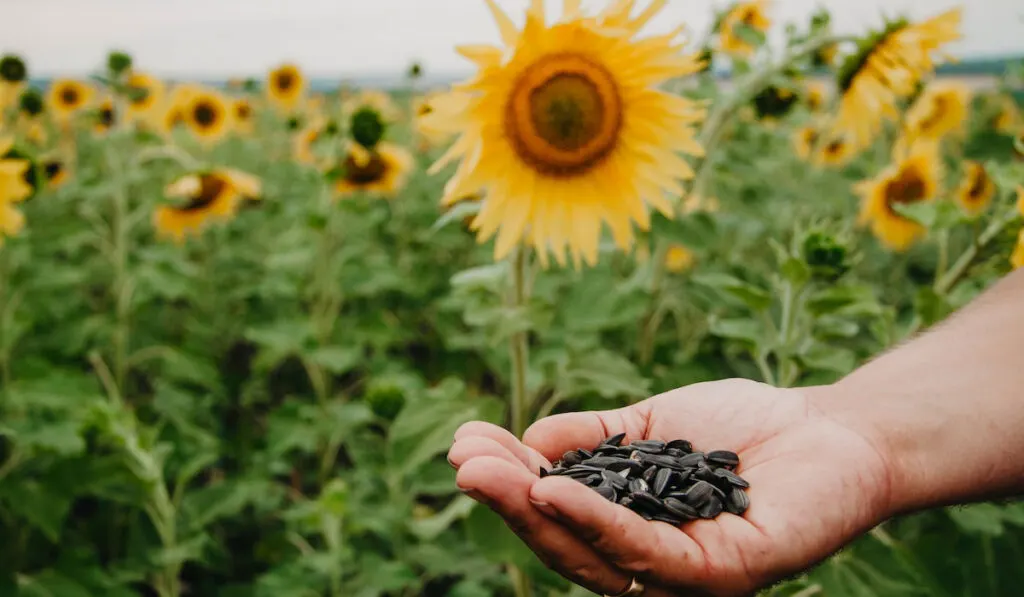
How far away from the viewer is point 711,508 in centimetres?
138

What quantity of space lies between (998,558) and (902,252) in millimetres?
2160

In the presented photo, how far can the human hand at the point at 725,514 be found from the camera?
3.79 feet

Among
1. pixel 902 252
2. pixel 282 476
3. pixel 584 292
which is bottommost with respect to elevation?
pixel 282 476

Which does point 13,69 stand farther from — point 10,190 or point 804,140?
point 804,140

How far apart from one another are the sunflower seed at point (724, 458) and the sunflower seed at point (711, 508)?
13cm

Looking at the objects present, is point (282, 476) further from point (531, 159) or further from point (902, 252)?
point (902, 252)

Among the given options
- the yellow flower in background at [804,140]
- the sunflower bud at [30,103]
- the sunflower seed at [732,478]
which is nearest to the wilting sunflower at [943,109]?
the yellow flower in background at [804,140]

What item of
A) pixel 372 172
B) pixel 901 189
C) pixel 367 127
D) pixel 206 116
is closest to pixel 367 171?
pixel 372 172

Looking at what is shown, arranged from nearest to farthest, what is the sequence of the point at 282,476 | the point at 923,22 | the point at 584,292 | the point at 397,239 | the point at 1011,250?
1. the point at 1011,250
2. the point at 923,22
3. the point at 584,292
4. the point at 282,476
5. the point at 397,239

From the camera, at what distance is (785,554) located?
1.21 meters

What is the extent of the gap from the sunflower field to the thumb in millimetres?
245

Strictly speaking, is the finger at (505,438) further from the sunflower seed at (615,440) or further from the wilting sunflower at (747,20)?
the wilting sunflower at (747,20)

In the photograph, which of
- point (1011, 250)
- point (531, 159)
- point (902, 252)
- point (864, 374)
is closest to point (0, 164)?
point (531, 159)

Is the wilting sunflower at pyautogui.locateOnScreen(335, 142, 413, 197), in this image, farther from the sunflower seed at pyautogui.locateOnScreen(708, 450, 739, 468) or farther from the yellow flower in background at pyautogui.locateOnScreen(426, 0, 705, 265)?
the sunflower seed at pyautogui.locateOnScreen(708, 450, 739, 468)
